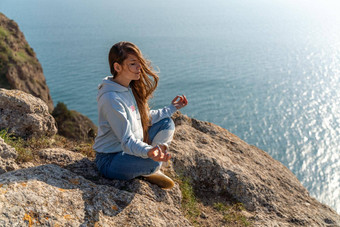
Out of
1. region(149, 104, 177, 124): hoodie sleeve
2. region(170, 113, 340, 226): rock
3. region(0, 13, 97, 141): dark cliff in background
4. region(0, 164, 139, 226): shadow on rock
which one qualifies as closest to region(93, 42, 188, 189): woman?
region(149, 104, 177, 124): hoodie sleeve

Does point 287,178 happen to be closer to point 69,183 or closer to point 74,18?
point 69,183

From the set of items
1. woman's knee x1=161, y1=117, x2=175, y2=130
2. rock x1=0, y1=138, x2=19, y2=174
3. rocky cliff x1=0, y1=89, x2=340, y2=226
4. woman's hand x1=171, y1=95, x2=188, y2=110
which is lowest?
rocky cliff x1=0, y1=89, x2=340, y2=226

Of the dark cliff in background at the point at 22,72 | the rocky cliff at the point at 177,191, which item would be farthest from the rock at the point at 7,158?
the dark cliff in background at the point at 22,72

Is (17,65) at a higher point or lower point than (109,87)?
lower

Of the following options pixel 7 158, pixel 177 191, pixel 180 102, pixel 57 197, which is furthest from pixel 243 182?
pixel 7 158

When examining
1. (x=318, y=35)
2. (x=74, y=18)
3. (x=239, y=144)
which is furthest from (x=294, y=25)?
(x=239, y=144)

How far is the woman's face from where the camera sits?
5.51m

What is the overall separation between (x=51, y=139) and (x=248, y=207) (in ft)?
15.7

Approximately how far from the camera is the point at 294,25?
17162 cm

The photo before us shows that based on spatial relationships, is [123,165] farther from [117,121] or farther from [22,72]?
[22,72]

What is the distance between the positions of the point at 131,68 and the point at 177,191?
8.38 ft

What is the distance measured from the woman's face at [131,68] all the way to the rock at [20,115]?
2.89m

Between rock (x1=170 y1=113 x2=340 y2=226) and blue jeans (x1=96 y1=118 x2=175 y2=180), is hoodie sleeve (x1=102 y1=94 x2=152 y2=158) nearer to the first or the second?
blue jeans (x1=96 y1=118 x2=175 y2=180)

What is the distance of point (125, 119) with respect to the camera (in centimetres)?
509
